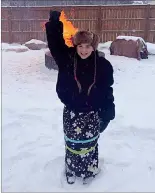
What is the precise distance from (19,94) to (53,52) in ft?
12.4

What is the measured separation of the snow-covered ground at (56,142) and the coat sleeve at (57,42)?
4.34ft

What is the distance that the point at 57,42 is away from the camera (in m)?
2.66

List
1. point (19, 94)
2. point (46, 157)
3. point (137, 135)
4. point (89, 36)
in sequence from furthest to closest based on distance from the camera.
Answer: point (19, 94), point (137, 135), point (46, 157), point (89, 36)

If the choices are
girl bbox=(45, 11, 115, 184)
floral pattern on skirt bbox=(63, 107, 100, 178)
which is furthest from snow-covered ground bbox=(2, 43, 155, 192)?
girl bbox=(45, 11, 115, 184)

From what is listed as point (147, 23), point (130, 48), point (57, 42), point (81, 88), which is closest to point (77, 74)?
point (81, 88)

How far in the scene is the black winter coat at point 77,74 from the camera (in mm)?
2664

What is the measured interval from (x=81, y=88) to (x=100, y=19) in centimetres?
1239

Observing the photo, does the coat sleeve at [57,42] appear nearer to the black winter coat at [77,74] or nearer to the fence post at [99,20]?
the black winter coat at [77,74]

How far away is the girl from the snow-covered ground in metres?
0.44

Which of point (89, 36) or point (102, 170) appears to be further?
point (102, 170)

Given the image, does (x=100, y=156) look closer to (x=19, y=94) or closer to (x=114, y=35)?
(x=19, y=94)

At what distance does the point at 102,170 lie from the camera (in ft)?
10.9

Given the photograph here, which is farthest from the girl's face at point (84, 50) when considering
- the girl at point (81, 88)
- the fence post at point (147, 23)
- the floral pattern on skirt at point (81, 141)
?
the fence post at point (147, 23)

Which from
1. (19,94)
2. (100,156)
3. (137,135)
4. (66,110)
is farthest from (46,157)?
(19,94)
